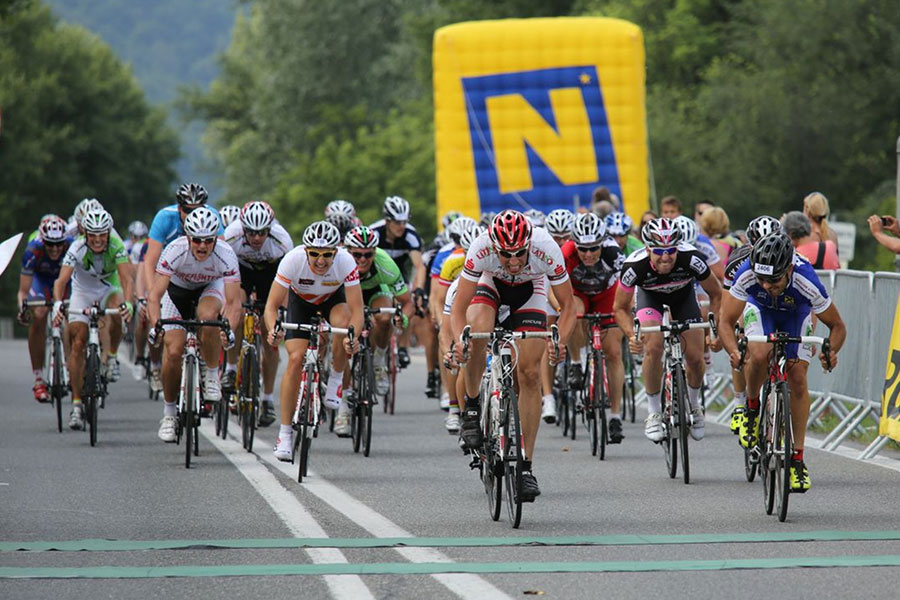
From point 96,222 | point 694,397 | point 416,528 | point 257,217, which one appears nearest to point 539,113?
point 96,222

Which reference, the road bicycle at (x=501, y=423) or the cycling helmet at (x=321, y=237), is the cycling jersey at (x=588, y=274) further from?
the road bicycle at (x=501, y=423)

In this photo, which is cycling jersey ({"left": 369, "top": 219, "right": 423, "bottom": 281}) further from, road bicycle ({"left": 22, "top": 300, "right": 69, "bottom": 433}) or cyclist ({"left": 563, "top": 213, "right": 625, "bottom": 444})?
cyclist ({"left": 563, "top": 213, "right": 625, "bottom": 444})

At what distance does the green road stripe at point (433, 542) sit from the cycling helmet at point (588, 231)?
5.61m

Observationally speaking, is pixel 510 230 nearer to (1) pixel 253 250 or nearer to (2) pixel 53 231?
(1) pixel 253 250

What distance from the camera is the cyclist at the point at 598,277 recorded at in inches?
599

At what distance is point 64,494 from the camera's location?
1205 centimetres

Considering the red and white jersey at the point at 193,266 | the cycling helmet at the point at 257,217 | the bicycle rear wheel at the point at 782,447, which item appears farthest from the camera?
the cycling helmet at the point at 257,217

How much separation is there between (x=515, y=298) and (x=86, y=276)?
281 inches

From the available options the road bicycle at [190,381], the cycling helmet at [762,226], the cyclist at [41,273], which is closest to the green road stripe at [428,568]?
the cycling helmet at [762,226]

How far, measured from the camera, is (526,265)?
11.2 m

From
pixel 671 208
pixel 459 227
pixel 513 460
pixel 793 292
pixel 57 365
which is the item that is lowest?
pixel 513 460

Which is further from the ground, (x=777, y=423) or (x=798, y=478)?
(x=777, y=423)

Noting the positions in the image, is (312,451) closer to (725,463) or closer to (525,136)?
(725,463)

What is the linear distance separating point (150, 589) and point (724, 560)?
2.69 metres
